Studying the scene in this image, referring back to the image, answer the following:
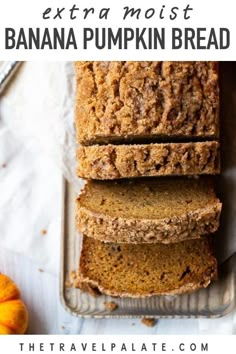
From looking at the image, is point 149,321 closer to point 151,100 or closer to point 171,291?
point 171,291

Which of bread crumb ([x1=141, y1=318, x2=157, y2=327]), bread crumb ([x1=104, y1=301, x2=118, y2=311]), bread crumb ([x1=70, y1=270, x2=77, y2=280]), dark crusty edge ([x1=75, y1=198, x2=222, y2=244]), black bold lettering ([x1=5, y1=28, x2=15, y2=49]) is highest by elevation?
black bold lettering ([x1=5, y1=28, x2=15, y2=49])

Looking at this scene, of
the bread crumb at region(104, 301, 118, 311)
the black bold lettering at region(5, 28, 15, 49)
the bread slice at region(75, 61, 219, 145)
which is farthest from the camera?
the bread crumb at region(104, 301, 118, 311)

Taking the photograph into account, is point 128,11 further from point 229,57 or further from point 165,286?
point 165,286

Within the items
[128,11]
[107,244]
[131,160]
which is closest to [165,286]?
[107,244]

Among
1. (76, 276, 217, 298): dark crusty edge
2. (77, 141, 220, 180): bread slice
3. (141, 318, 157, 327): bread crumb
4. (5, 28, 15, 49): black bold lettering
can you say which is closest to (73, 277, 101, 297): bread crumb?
(76, 276, 217, 298): dark crusty edge

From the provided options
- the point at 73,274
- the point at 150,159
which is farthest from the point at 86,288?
the point at 150,159

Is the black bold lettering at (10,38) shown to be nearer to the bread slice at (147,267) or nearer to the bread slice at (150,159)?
the bread slice at (150,159)

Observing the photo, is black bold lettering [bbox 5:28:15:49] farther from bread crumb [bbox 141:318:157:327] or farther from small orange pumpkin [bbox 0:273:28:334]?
bread crumb [bbox 141:318:157:327]
